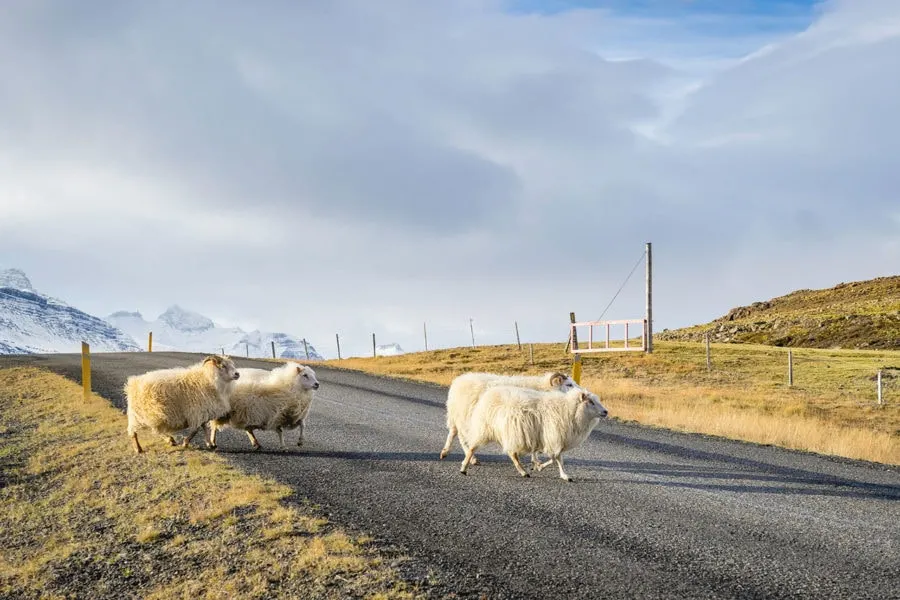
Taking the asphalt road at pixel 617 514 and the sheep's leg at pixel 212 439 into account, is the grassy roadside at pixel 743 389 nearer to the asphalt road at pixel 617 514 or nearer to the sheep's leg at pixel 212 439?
the asphalt road at pixel 617 514

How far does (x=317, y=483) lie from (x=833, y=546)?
7.15m

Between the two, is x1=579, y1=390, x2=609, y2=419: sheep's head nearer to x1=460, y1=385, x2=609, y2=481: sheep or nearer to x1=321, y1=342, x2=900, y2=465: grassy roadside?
x1=460, y1=385, x2=609, y2=481: sheep

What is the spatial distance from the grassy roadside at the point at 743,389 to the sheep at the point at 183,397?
11.5 meters

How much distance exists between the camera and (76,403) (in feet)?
71.9

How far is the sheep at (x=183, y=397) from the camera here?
13109 millimetres

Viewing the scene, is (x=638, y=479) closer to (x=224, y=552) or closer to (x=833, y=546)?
(x=833, y=546)

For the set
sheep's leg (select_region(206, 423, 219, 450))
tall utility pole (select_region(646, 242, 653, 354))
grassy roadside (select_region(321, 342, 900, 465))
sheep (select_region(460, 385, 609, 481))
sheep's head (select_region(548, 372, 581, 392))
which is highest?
tall utility pole (select_region(646, 242, 653, 354))

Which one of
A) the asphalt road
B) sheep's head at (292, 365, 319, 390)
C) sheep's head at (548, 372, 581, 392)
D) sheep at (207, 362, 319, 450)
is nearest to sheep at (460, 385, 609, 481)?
the asphalt road

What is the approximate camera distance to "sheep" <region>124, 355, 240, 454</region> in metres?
13.1

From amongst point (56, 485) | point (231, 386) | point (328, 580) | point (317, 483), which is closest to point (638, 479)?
point (317, 483)

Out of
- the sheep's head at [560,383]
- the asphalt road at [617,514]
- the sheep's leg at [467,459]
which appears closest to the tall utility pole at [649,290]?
the asphalt road at [617,514]

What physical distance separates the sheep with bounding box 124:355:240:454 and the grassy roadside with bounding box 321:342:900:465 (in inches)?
453

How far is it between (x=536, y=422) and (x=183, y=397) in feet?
22.1

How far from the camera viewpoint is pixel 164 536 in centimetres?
910
